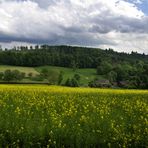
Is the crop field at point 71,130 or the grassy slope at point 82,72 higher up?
the crop field at point 71,130

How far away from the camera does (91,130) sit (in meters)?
13.0

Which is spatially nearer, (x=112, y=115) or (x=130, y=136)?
(x=130, y=136)

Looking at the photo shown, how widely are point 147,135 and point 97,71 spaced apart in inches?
4410

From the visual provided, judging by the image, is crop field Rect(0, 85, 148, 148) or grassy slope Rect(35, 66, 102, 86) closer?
crop field Rect(0, 85, 148, 148)

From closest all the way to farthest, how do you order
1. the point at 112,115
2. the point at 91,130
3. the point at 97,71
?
the point at 91,130, the point at 112,115, the point at 97,71

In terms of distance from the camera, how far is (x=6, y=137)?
39.5 feet

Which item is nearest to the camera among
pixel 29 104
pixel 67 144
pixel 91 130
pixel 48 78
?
pixel 67 144

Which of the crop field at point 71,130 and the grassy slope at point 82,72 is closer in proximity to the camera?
the crop field at point 71,130

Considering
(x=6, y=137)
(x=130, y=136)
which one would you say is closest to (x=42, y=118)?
(x=6, y=137)

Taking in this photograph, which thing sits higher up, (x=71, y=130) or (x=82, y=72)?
(x=71, y=130)

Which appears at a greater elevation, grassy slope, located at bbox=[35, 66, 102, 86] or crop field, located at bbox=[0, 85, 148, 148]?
crop field, located at bbox=[0, 85, 148, 148]

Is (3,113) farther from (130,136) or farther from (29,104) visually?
(130,136)

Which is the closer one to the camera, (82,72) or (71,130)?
(71,130)

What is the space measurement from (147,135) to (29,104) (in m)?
7.36
